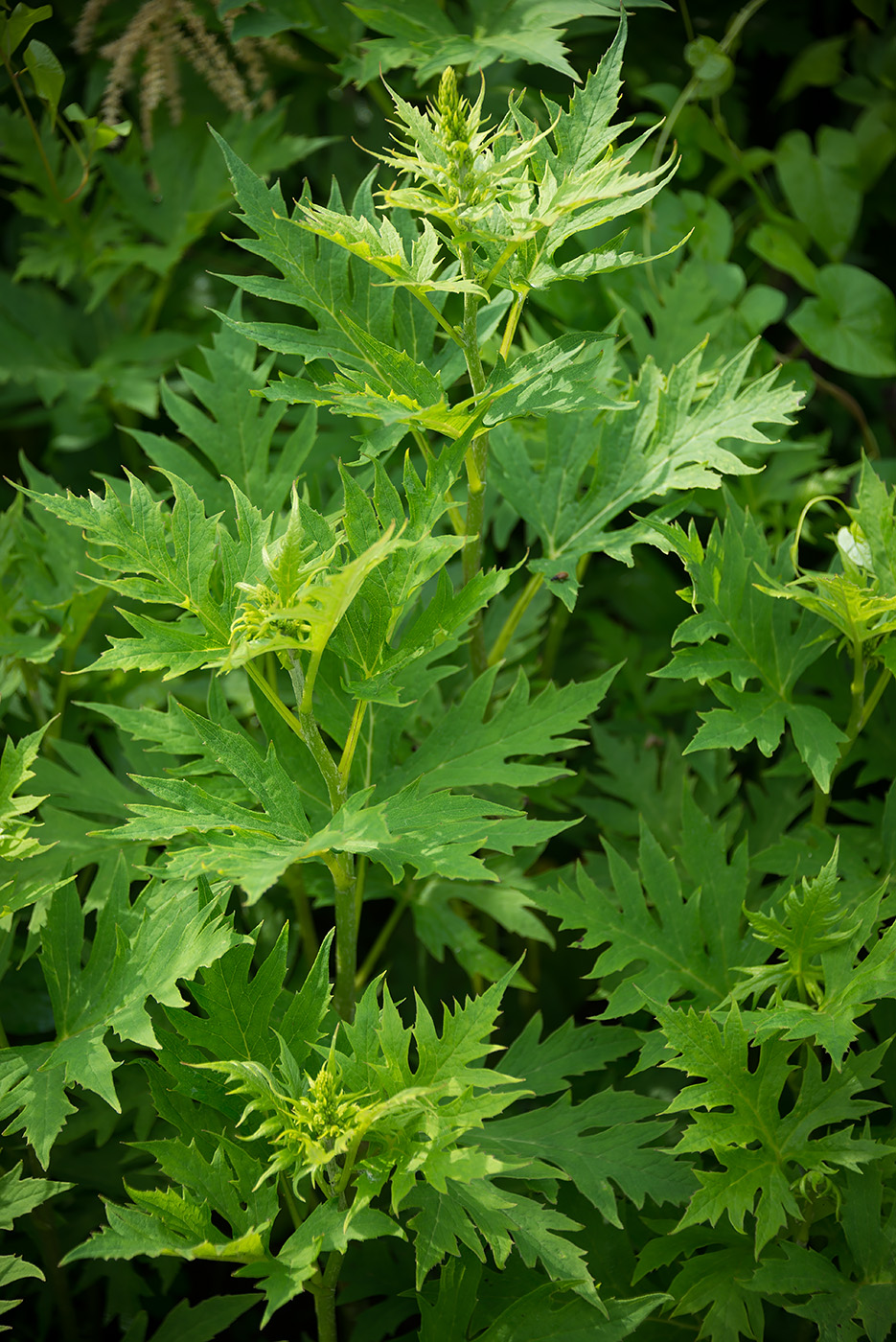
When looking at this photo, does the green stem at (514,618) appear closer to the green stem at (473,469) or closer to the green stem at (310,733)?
the green stem at (473,469)

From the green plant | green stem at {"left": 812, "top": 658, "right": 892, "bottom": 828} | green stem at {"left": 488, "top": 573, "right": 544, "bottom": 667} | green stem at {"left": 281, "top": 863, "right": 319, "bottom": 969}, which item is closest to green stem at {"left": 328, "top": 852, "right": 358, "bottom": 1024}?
the green plant

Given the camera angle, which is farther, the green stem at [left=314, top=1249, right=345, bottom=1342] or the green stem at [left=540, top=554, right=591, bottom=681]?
the green stem at [left=540, top=554, right=591, bottom=681]

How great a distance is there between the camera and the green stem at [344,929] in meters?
1.19

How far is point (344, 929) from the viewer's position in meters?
1.23

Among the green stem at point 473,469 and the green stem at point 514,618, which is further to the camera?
the green stem at point 514,618

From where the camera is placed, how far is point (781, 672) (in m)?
1.38

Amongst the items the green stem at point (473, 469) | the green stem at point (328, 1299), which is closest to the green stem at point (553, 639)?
the green stem at point (473, 469)

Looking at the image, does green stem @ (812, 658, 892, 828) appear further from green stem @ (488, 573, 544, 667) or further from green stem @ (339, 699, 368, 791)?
green stem @ (339, 699, 368, 791)

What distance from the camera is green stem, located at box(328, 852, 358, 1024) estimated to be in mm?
1190

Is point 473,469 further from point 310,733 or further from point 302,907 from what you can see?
point 302,907

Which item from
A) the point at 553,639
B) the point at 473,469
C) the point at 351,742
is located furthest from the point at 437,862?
the point at 553,639

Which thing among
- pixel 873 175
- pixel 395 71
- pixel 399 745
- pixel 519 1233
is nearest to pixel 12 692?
pixel 399 745

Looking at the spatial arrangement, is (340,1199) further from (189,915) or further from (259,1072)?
(189,915)

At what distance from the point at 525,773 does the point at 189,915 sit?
399 mm
